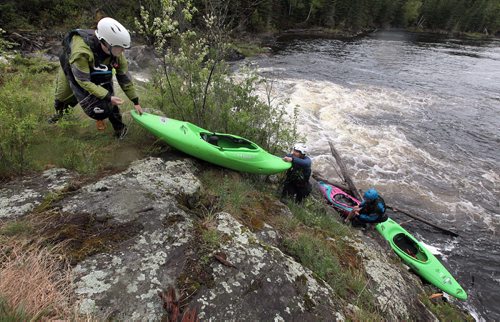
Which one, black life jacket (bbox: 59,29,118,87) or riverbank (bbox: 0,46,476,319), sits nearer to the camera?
riverbank (bbox: 0,46,476,319)

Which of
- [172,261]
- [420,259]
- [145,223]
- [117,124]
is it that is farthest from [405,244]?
[117,124]

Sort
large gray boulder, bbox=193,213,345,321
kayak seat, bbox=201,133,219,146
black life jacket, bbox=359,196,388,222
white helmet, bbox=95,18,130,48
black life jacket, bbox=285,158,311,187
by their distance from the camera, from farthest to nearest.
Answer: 1. black life jacket, bbox=359,196,388,222
2. black life jacket, bbox=285,158,311,187
3. kayak seat, bbox=201,133,219,146
4. white helmet, bbox=95,18,130,48
5. large gray boulder, bbox=193,213,345,321

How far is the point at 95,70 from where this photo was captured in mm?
3979

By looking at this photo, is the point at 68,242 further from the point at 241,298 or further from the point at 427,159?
the point at 427,159

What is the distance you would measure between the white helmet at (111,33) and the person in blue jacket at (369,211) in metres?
5.26

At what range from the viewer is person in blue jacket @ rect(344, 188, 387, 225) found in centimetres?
623

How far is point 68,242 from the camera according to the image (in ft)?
8.31

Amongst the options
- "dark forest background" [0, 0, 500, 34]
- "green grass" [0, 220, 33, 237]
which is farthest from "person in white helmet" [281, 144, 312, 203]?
"dark forest background" [0, 0, 500, 34]

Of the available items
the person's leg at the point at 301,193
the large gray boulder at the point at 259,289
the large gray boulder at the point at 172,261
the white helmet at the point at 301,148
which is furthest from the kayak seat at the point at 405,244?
the large gray boulder at the point at 259,289

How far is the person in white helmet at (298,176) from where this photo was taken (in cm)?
569

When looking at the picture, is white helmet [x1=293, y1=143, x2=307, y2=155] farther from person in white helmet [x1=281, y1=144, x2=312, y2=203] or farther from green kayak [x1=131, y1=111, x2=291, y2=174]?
green kayak [x1=131, y1=111, x2=291, y2=174]

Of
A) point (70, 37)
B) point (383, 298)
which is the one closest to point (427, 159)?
point (383, 298)

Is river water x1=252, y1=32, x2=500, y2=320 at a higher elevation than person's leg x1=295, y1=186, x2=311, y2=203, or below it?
below

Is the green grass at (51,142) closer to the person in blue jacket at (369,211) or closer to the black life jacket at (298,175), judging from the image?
the black life jacket at (298,175)
